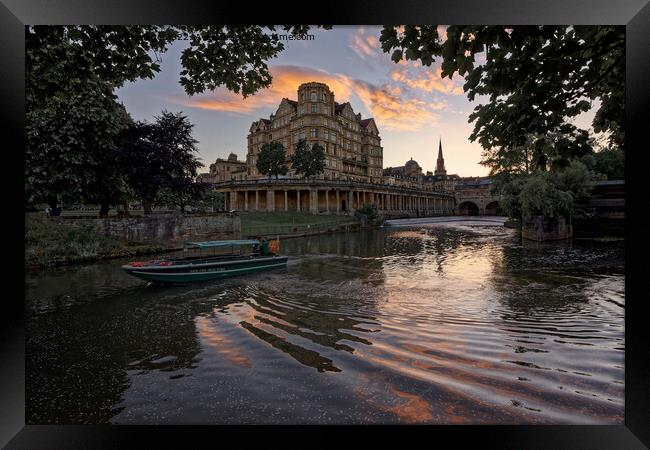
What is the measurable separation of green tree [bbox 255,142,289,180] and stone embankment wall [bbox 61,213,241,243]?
Result: 3011 centimetres

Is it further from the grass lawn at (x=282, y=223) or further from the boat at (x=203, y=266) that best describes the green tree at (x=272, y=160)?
the boat at (x=203, y=266)

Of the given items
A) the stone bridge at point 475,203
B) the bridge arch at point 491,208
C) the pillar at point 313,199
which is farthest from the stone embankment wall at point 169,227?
the bridge arch at point 491,208

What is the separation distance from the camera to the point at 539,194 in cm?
2684

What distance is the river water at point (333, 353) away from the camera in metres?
4.65

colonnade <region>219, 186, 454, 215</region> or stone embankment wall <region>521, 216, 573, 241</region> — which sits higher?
colonnade <region>219, 186, 454, 215</region>

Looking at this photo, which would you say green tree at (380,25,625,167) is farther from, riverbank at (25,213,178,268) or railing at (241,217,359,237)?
railing at (241,217,359,237)

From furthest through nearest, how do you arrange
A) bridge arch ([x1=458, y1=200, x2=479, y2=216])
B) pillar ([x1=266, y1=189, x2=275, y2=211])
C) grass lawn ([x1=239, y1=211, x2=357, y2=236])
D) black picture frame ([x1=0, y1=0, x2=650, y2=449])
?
bridge arch ([x1=458, y1=200, x2=479, y2=216]) → pillar ([x1=266, y1=189, x2=275, y2=211]) → grass lawn ([x1=239, y1=211, x2=357, y2=236]) → black picture frame ([x1=0, y1=0, x2=650, y2=449])

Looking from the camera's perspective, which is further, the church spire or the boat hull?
the church spire

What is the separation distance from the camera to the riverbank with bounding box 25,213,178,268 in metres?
19.3

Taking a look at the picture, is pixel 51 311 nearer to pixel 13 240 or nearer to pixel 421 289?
pixel 13 240

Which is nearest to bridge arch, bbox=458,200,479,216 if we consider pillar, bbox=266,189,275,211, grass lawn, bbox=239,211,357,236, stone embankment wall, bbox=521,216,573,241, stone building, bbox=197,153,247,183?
grass lawn, bbox=239,211,357,236
